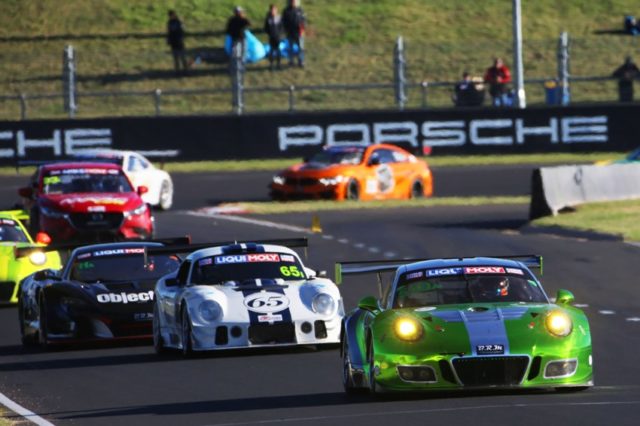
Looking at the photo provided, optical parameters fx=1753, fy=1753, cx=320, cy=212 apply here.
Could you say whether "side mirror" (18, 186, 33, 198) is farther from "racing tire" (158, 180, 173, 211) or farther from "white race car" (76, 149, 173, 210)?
"racing tire" (158, 180, 173, 211)

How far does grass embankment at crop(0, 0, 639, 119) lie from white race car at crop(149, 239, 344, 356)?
29.2m

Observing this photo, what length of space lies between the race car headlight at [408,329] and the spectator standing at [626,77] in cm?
3378

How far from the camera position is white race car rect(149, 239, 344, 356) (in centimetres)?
1588

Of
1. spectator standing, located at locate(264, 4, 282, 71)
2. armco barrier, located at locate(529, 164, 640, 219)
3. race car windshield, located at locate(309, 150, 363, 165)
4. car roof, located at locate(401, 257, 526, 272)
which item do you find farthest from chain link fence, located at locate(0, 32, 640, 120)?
car roof, located at locate(401, 257, 526, 272)

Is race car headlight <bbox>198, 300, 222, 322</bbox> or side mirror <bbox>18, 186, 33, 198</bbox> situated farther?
side mirror <bbox>18, 186, 33, 198</bbox>

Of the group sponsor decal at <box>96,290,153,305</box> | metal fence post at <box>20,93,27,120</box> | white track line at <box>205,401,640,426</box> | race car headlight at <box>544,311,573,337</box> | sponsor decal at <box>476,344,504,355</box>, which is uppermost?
metal fence post at <box>20,93,27,120</box>

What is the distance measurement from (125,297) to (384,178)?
19.1 metres

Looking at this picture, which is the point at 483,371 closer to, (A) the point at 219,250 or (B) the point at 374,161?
(A) the point at 219,250

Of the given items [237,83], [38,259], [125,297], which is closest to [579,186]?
[38,259]

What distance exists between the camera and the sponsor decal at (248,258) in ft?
55.0

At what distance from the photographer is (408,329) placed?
1221 centimetres

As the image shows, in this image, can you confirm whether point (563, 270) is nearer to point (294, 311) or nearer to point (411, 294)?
point (294, 311)

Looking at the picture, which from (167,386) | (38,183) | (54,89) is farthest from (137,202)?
(54,89)

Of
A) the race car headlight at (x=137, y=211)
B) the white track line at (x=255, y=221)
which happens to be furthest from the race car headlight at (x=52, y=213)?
the white track line at (x=255, y=221)
